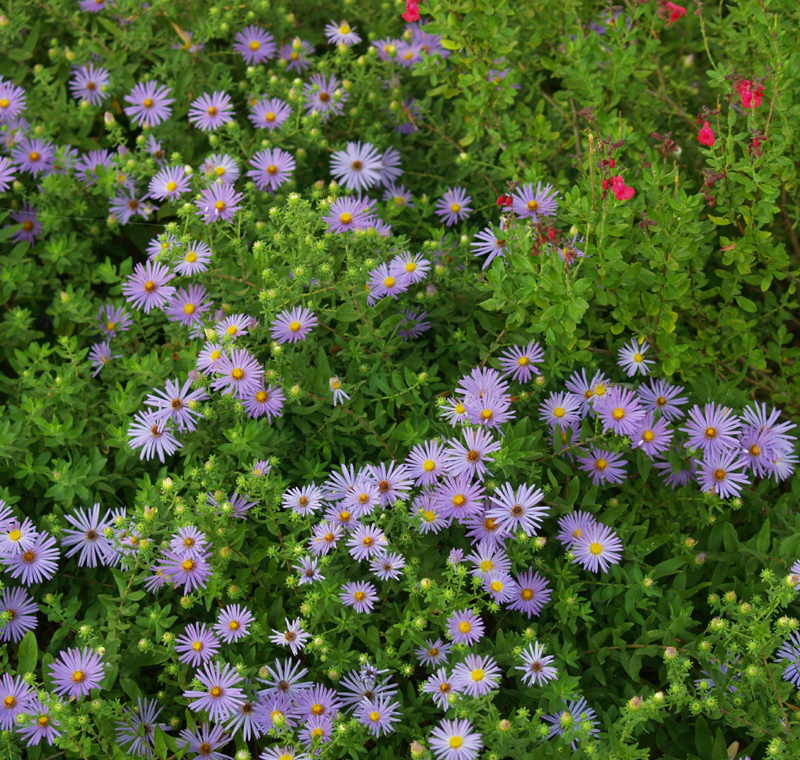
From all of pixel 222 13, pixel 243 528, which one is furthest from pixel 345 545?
pixel 222 13

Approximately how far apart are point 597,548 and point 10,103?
2.55 m

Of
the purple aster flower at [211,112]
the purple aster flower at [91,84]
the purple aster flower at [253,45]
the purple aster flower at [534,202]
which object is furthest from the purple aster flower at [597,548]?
the purple aster flower at [91,84]

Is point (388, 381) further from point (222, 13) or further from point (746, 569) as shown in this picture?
point (222, 13)

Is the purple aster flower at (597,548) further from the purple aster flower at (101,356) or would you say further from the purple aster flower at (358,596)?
the purple aster flower at (101,356)

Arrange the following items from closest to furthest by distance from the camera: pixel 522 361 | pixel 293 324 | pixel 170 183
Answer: pixel 293 324 < pixel 522 361 < pixel 170 183

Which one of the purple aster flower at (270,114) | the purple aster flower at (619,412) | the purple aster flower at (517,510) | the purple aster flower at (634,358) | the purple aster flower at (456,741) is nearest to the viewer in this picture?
the purple aster flower at (456,741)

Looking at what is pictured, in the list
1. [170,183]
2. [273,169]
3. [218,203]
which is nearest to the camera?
[218,203]

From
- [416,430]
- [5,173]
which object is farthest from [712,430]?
[5,173]

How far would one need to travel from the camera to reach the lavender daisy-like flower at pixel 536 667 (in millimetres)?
1909

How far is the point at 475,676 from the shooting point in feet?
5.99

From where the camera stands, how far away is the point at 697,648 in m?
1.97

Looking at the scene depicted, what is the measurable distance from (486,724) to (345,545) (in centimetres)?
55

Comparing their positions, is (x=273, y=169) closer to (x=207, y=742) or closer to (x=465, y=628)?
(x=465, y=628)

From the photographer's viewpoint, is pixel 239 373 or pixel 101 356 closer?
pixel 239 373
